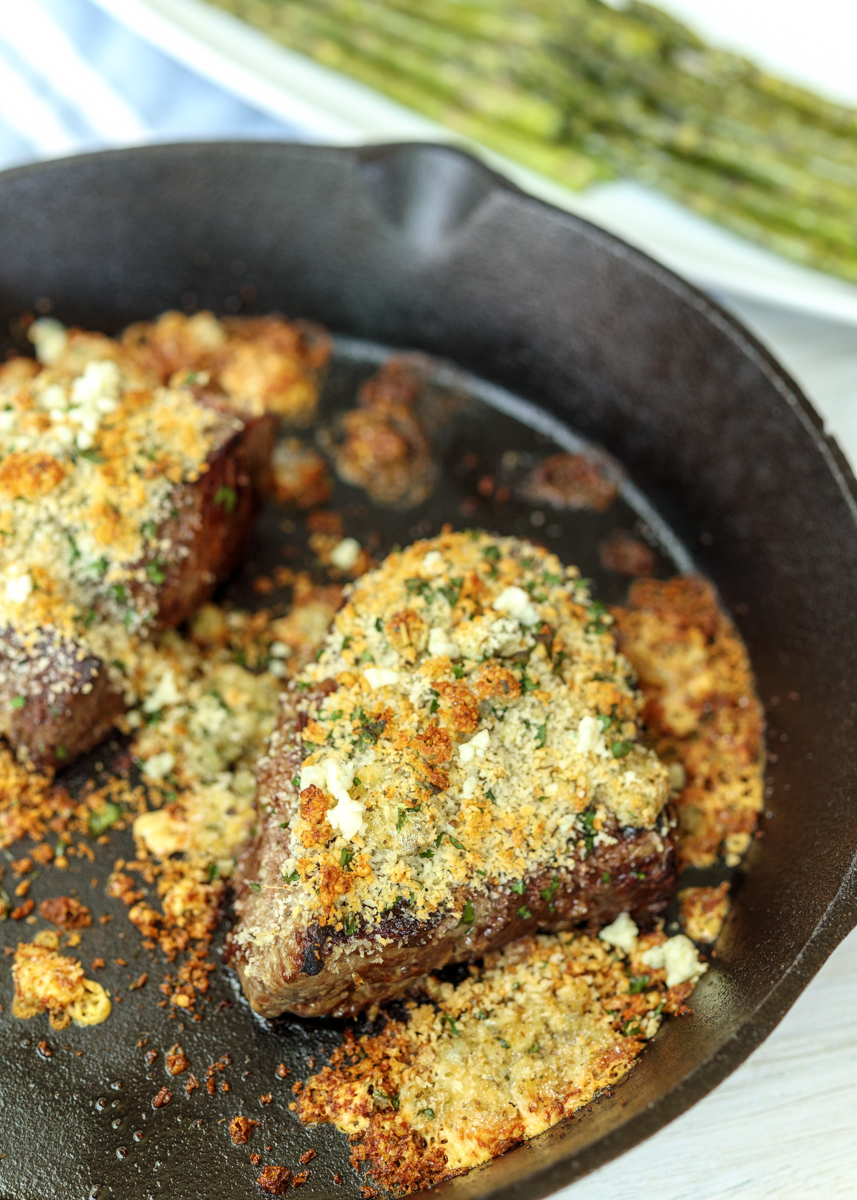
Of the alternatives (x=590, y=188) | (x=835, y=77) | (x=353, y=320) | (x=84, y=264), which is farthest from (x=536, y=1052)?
(x=835, y=77)

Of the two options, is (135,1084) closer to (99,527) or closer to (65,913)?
(65,913)

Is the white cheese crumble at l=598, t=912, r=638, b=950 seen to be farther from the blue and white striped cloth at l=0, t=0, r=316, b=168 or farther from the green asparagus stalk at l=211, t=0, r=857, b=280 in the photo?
the blue and white striped cloth at l=0, t=0, r=316, b=168

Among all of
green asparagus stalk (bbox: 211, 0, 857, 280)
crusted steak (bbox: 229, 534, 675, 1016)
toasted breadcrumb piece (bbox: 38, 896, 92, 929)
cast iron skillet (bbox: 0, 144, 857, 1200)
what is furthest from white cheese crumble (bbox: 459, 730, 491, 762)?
green asparagus stalk (bbox: 211, 0, 857, 280)

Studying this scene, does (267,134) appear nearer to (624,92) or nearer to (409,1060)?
(624,92)

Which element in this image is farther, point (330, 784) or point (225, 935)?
point (225, 935)

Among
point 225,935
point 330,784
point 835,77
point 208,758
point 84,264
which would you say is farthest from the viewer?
point 835,77

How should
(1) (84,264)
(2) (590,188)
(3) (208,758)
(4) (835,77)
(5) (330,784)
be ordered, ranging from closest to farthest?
(5) (330,784) → (3) (208,758) → (1) (84,264) → (2) (590,188) → (4) (835,77)
